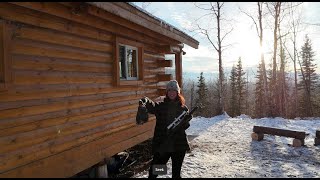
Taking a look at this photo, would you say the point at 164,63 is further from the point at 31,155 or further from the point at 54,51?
the point at 31,155

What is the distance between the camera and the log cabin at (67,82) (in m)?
5.14

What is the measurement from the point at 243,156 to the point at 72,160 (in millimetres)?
5058

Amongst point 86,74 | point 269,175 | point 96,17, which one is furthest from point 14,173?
point 269,175

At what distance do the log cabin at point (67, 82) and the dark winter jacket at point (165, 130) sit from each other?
1.94m

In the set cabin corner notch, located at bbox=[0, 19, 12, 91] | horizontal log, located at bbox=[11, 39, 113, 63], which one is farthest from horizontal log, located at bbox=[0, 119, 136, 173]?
horizontal log, located at bbox=[11, 39, 113, 63]

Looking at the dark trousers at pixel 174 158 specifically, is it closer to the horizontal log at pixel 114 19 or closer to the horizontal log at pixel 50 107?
the horizontal log at pixel 50 107

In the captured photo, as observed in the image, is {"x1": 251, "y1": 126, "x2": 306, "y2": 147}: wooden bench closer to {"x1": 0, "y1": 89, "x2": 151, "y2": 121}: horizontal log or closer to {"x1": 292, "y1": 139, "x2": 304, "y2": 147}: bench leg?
{"x1": 292, "y1": 139, "x2": 304, "y2": 147}: bench leg

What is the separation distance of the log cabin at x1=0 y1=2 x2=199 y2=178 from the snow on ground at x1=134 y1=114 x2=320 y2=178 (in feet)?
5.11

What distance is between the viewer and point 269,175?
7461mm

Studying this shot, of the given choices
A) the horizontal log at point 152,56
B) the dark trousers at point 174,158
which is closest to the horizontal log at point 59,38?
the horizontal log at point 152,56

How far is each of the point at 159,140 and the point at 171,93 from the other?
773 millimetres

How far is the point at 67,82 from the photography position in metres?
6.53

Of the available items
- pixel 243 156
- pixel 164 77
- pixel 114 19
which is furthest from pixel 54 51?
pixel 243 156

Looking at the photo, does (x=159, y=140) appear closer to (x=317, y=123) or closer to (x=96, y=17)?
(x=96, y=17)
